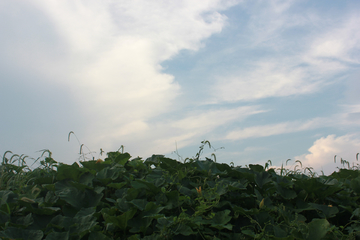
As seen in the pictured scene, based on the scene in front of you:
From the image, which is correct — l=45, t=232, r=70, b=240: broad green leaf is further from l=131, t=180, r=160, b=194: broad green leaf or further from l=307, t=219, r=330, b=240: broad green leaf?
l=307, t=219, r=330, b=240: broad green leaf

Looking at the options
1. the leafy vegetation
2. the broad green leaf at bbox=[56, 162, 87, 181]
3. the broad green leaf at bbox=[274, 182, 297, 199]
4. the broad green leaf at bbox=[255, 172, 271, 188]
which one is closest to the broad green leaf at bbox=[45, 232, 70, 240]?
the leafy vegetation

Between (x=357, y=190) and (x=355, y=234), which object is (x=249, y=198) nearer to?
(x=355, y=234)

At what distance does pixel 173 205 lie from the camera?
2.22 metres

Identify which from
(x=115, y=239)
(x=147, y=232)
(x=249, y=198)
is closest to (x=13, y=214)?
(x=115, y=239)

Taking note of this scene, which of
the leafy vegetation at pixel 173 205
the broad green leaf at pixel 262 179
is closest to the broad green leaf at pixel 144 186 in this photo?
the leafy vegetation at pixel 173 205

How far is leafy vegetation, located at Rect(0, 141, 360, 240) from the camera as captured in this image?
6.62 ft

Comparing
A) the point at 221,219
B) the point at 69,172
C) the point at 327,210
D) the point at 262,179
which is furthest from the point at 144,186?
the point at 327,210

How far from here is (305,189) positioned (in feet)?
8.81

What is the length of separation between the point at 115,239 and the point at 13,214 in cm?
99

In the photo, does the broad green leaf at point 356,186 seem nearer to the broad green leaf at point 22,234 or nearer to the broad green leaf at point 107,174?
the broad green leaf at point 107,174

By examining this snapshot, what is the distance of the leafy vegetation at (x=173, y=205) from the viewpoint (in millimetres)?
2018

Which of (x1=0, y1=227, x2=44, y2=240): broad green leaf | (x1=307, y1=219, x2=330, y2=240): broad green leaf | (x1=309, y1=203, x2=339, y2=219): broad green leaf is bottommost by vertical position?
(x1=307, y1=219, x2=330, y2=240): broad green leaf

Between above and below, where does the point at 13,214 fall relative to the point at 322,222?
above

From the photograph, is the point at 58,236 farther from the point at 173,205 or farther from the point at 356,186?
the point at 356,186
